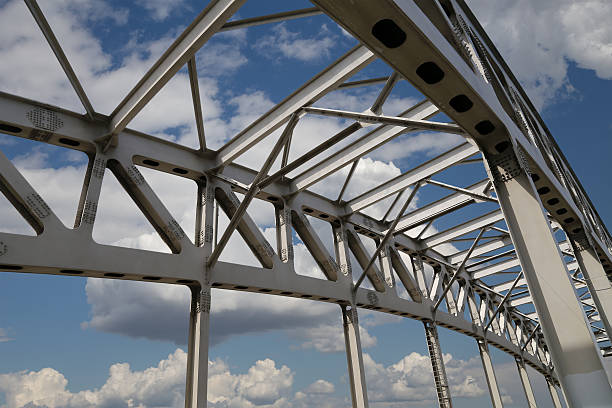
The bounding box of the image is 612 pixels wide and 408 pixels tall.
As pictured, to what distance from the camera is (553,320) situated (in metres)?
5.94

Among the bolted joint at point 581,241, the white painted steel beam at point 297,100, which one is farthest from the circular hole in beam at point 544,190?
the white painted steel beam at point 297,100

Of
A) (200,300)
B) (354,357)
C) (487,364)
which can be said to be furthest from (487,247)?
(200,300)

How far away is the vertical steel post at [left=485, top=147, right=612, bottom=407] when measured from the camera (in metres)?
5.58

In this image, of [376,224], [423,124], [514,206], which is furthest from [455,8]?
[376,224]

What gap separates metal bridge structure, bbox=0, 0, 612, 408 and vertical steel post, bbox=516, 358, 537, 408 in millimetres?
11931

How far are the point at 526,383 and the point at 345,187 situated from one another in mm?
19536

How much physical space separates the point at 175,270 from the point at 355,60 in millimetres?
6148

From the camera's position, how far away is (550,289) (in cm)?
607

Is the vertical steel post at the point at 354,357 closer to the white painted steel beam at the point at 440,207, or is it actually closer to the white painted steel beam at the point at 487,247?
the white painted steel beam at the point at 440,207

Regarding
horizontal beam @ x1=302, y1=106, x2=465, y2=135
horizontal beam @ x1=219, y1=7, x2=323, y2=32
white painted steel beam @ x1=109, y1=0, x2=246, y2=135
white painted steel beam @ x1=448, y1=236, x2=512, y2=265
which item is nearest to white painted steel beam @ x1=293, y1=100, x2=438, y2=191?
horizontal beam @ x1=302, y1=106, x2=465, y2=135

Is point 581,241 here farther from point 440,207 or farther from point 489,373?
point 489,373

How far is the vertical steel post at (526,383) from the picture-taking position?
23.3m

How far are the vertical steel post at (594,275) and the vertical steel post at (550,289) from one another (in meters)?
6.99

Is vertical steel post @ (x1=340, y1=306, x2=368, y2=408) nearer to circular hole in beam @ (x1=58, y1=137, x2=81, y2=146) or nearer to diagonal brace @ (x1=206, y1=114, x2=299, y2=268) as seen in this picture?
diagonal brace @ (x1=206, y1=114, x2=299, y2=268)
